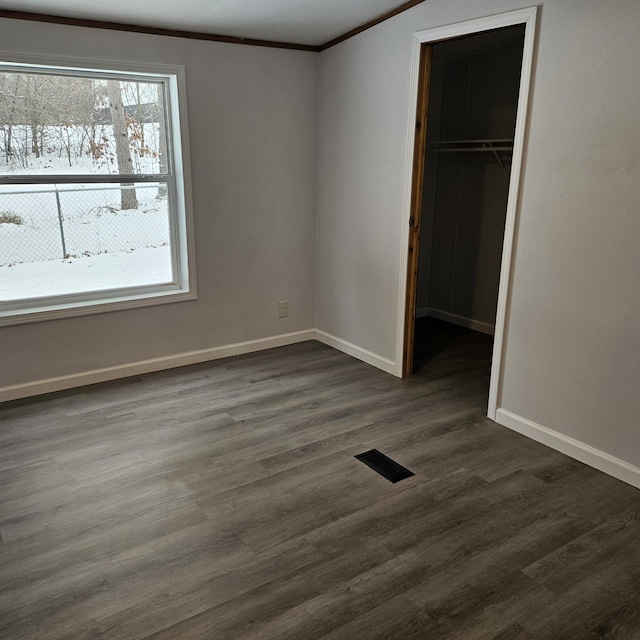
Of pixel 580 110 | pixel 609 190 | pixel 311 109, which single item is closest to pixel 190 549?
pixel 609 190

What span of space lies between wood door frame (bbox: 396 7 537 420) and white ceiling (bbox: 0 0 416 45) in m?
0.44

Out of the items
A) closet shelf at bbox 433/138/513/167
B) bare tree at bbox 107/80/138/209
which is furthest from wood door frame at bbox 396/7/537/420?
bare tree at bbox 107/80/138/209

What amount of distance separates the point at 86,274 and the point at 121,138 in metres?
0.90

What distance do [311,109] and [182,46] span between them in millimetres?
1029

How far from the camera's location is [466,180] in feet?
16.1

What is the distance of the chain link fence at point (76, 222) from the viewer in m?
3.39

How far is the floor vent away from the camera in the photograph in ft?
8.71

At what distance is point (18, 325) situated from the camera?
340cm

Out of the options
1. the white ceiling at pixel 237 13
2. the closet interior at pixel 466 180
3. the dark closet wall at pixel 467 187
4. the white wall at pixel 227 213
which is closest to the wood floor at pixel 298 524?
the white wall at pixel 227 213

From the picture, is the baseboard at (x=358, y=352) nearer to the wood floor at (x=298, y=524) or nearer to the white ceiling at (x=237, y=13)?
the wood floor at (x=298, y=524)

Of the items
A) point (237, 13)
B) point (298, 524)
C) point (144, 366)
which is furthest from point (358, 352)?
point (237, 13)

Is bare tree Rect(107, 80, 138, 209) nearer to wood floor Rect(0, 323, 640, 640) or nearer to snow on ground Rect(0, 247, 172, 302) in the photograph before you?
snow on ground Rect(0, 247, 172, 302)

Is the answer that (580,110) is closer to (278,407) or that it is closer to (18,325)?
(278,407)

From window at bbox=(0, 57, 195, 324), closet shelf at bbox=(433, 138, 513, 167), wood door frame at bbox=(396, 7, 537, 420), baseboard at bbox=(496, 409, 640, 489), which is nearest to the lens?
baseboard at bbox=(496, 409, 640, 489)
